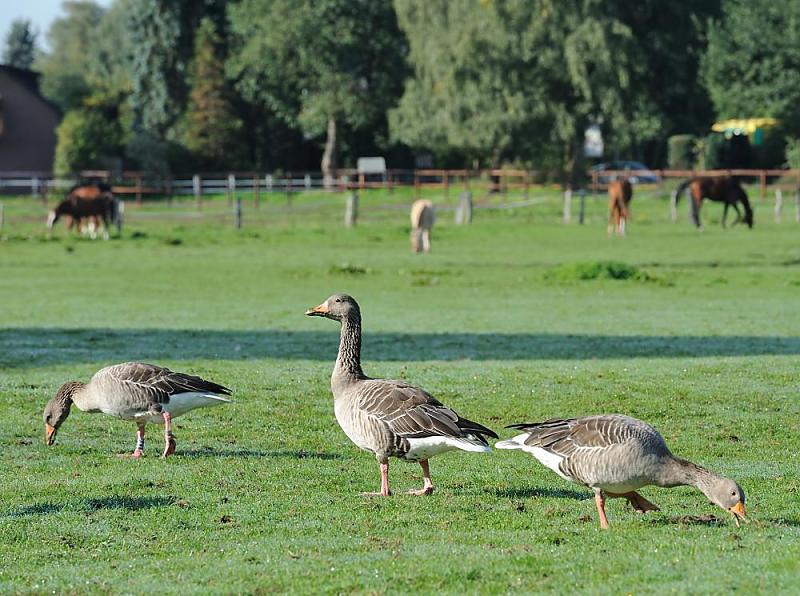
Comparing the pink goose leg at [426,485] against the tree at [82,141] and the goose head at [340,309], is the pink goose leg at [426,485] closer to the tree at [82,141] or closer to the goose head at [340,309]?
the goose head at [340,309]

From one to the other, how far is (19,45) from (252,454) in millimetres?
192245

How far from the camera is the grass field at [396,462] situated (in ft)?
30.5

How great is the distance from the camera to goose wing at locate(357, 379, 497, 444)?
1071 cm

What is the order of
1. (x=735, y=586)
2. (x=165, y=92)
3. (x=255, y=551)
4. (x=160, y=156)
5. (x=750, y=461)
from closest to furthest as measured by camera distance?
(x=735, y=586) < (x=255, y=551) < (x=750, y=461) < (x=160, y=156) < (x=165, y=92)

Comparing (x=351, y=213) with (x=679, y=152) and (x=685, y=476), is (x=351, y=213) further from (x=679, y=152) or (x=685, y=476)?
(x=685, y=476)

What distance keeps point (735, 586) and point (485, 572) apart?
1664mm

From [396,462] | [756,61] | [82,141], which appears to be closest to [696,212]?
[756,61]

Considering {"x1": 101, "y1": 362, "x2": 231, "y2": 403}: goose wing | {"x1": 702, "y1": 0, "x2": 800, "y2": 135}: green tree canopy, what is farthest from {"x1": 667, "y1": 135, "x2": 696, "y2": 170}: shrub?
{"x1": 101, "y1": 362, "x2": 231, "y2": 403}: goose wing

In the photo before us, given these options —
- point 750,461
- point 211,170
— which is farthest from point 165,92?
point 750,461

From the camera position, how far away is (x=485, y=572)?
356 inches

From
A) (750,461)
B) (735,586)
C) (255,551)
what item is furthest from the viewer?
(750,461)

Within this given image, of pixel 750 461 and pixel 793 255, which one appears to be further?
pixel 793 255

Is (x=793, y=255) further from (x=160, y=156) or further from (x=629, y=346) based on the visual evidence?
(x=160, y=156)

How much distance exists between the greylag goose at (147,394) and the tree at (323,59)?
83108 millimetres
